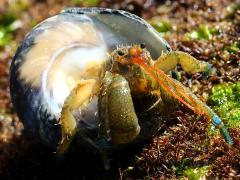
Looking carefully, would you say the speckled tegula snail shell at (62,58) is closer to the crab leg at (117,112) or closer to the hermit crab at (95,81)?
the hermit crab at (95,81)

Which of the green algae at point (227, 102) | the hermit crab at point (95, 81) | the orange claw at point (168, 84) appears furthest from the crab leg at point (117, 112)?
the green algae at point (227, 102)

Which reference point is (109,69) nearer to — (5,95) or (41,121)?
A: (41,121)

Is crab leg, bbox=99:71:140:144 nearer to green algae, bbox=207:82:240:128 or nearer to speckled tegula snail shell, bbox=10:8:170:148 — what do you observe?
speckled tegula snail shell, bbox=10:8:170:148

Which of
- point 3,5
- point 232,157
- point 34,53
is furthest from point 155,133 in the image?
point 3,5

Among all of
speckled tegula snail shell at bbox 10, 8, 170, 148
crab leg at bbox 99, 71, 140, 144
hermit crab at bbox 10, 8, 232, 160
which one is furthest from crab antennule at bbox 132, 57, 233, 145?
speckled tegula snail shell at bbox 10, 8, 170, 148

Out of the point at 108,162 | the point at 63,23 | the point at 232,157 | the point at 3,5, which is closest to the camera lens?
the point at 232,157

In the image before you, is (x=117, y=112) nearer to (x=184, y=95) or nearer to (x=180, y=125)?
(x=184, y=95)

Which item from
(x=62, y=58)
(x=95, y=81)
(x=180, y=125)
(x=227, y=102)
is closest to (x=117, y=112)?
(x=95, y=81)

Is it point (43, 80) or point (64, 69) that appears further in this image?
point (64, 69)

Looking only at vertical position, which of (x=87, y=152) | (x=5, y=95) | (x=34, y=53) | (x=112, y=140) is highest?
(x=34, y=53)

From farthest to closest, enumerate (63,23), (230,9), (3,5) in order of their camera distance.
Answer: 1. (3,5)
2. (230,9)
3. (63,23)
